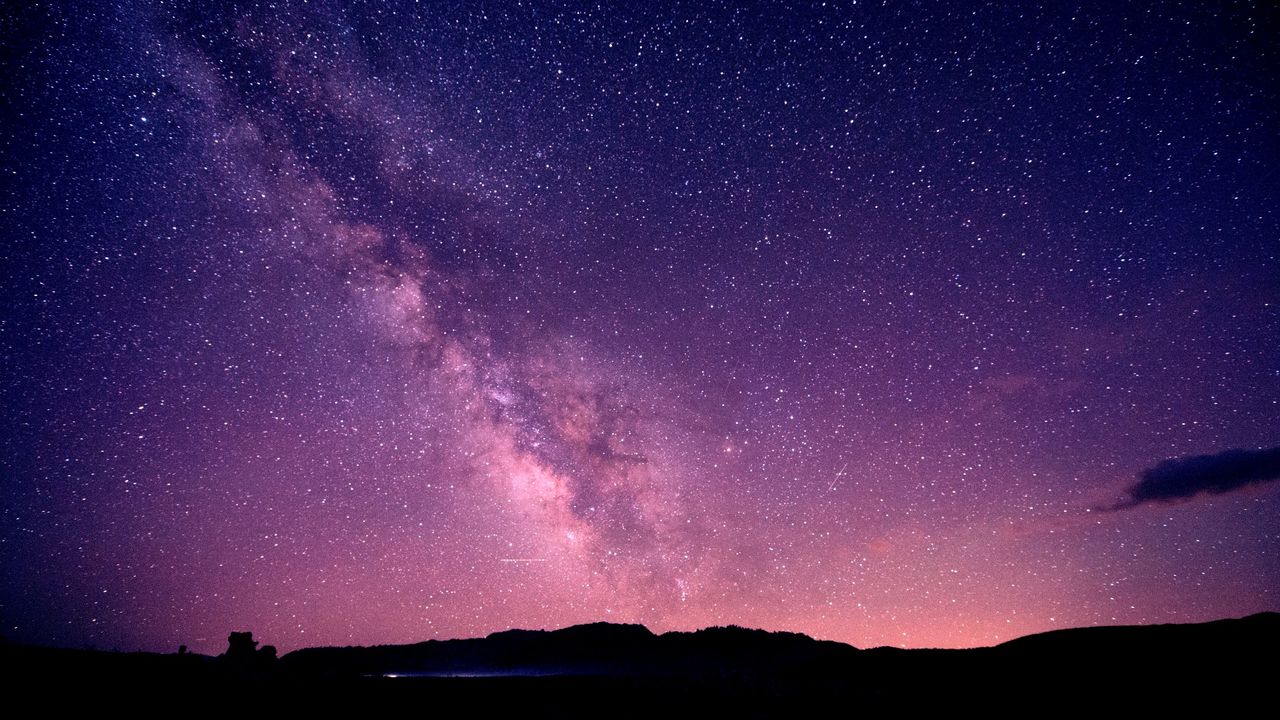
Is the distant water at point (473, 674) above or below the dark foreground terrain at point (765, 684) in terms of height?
below

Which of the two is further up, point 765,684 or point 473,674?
point 765,684

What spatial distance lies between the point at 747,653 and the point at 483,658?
27938 millimetres

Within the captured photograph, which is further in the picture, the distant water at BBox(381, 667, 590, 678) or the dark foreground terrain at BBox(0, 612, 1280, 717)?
the distant water at BBox(381, 667, 590, 678)

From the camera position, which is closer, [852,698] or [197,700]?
[197,700]

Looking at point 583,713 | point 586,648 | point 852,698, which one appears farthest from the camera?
point 586,648

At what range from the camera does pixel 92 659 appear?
32.7 ft

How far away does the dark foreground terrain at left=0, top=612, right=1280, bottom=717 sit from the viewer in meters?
8.16

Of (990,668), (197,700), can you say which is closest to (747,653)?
(990,668)

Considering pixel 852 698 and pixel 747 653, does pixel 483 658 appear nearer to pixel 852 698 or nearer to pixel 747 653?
pixel 747 653

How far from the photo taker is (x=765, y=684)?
12672 mm

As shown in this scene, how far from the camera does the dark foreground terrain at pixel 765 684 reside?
26.8 feet

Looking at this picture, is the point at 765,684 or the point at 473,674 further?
the point at 473,674

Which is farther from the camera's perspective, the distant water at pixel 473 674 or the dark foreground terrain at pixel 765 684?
the distant water at pixel 473 674

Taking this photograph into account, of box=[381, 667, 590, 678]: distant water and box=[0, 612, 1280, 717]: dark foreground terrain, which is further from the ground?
box=[0, 612, 1280, 717]: dark foreground terrain
